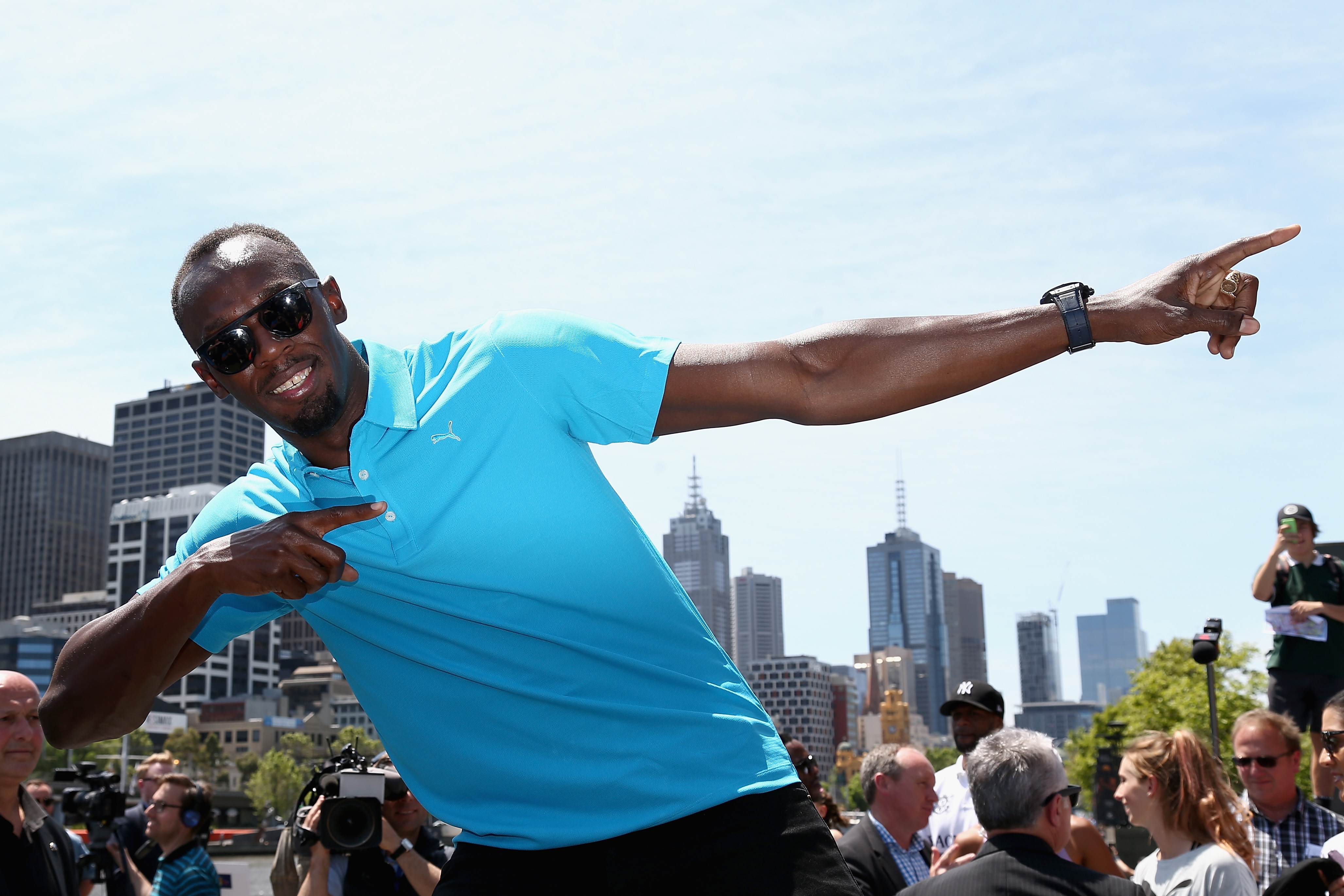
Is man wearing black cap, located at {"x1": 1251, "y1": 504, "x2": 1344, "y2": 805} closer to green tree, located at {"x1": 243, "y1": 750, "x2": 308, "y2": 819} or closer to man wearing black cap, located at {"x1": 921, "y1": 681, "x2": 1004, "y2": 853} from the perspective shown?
man wearing black cap, located at {"x1": 921, "y1": 681, "x2": 1004, "y2": 853}

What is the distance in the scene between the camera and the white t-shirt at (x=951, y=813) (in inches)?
318

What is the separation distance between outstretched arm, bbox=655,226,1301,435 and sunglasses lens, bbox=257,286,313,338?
0.87 metres

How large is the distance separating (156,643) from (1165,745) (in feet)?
15.4

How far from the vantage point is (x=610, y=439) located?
263 cm

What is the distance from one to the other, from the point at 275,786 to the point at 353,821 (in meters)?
104

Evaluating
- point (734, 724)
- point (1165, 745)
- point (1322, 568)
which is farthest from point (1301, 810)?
point (734, 724)

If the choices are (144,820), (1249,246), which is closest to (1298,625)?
(1249,246)

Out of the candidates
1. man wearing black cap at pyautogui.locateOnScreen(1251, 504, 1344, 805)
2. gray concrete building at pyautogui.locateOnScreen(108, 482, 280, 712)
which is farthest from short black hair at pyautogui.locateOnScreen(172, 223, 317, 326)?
gray concrete building at pyautogui.locateOnScreen(108, 482, 280, 712)

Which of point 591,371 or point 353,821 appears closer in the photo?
point 591,371

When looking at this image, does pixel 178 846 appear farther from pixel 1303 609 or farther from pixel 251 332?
pixel 1303 609

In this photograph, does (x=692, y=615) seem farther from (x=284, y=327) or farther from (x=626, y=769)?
(x=284, y=327)

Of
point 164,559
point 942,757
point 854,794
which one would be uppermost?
point 164,559

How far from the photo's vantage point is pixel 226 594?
2936 millimetres

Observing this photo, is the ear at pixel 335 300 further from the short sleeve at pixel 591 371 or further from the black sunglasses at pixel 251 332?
the short sleeve at pixel 591 371
